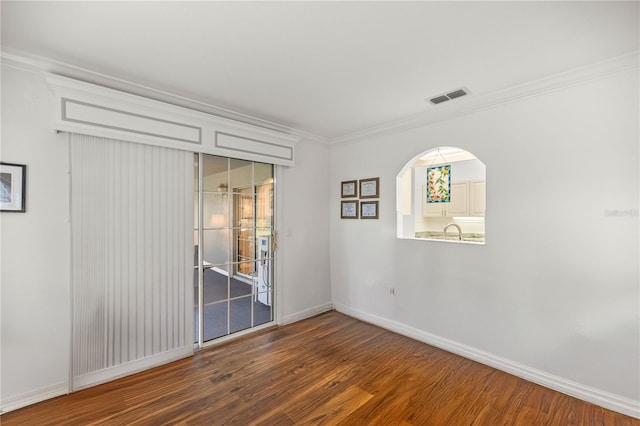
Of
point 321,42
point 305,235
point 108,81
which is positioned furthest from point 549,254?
point 108,81

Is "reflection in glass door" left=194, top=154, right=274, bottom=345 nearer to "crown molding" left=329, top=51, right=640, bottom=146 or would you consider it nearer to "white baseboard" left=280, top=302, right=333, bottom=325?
"white baseboard" left=280, top=302, right=333, bottom=325

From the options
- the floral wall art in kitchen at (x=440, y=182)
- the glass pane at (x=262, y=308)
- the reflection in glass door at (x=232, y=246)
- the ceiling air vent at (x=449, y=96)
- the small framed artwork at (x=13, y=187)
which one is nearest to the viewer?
the small framed artwork at (x=13, y=187)

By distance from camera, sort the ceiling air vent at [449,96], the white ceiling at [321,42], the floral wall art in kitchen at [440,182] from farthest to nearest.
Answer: the floral wall art in kitchen at [440,182], the ceiling air vent at [449,96], the white ceiling at [321,42]

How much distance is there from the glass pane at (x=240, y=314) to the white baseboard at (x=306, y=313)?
0.50 meters

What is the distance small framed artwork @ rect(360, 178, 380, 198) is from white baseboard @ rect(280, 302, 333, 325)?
174cm

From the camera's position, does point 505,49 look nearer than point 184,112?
Yes

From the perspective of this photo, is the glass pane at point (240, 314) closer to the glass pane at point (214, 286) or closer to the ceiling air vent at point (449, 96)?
the glass pane at point (214, 286)

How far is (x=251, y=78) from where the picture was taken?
2.42 m

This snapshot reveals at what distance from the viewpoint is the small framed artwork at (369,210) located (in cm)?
380

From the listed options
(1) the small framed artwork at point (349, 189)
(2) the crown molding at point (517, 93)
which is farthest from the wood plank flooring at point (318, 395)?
(2) the crown molding at point (517, 93)

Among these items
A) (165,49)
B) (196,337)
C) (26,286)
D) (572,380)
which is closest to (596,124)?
(572,380)

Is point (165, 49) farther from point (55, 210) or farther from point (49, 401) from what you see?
point (49, 401)

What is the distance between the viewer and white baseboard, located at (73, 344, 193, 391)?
93.1 inches

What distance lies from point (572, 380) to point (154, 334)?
3.68 m
